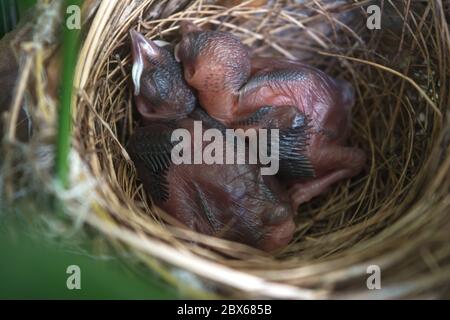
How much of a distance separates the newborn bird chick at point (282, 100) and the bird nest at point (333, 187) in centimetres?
7

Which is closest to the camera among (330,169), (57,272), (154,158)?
(57,272)

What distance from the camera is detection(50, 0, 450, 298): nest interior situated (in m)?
0.69

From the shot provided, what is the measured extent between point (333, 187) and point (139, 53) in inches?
20.9

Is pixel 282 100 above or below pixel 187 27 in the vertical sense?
below

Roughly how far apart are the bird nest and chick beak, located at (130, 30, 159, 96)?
0.12ft

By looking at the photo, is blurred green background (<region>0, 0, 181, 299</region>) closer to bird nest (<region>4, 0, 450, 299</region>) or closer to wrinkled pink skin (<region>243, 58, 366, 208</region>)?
bird nest (<region>4, 0, 450, 299</region>)

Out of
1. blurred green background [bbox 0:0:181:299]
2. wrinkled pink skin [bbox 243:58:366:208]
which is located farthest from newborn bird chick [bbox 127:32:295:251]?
blurred green background [bbox 0:0:181:299]

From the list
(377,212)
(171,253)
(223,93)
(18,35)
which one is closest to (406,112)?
(377,212)

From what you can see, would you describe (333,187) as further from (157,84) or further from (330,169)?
(157,84)

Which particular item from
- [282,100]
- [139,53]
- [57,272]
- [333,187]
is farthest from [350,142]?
[57,272]

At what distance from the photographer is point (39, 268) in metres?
0.68

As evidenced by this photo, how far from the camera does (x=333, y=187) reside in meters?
1.15

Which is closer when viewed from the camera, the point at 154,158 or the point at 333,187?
the point at 154,158

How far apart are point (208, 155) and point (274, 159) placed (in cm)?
14
